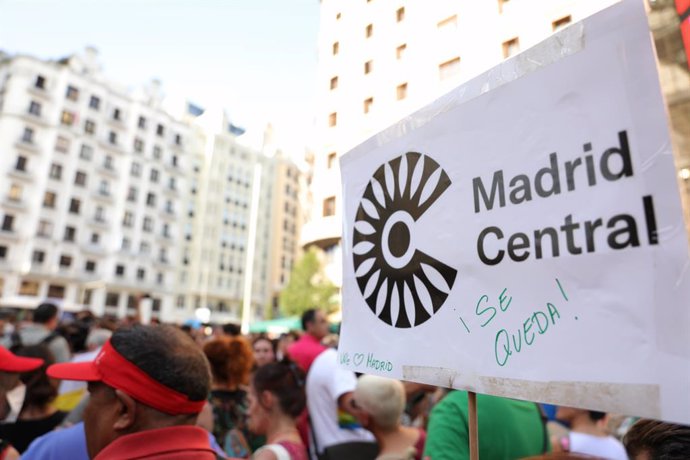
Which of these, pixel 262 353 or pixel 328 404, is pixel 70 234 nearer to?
pixel 262 353

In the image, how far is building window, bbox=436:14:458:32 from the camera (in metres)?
2.18

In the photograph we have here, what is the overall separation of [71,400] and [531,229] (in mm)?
4107

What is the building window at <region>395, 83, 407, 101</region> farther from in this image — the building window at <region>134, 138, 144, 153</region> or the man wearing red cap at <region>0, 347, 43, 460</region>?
the building window at <region>134, 138, 144, 153</region>

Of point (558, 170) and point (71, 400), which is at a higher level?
point (558, 170)

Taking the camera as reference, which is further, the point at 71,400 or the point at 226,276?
the point at 226,276

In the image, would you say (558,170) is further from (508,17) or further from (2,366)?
(2,366)

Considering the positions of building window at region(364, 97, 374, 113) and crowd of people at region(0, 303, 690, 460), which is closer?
crowd of people at region(0, 303, 690, 460)

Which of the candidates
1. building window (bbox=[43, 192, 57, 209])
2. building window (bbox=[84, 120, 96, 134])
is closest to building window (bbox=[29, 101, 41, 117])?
building window (bbox=[84, 120, 96, 134])

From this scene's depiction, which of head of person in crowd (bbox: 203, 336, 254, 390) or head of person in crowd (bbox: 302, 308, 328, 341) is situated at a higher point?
head of person in crowd (bbox: 302, 308, 328, 341)

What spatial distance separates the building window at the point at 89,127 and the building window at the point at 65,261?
12307mm

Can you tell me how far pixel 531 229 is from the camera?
1.21m

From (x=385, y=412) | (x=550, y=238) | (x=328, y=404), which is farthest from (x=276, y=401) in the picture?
A: (x=550, y=238)

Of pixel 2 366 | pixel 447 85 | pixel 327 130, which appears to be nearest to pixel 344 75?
pixel 327 130

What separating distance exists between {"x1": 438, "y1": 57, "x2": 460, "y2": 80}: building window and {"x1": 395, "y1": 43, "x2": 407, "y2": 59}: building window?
0.30 metres
